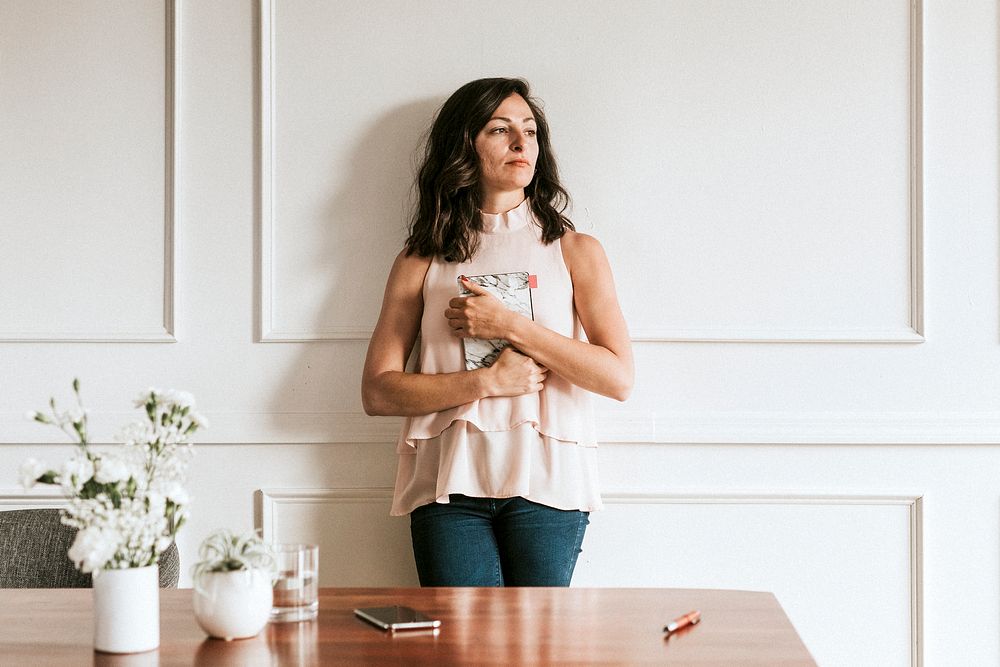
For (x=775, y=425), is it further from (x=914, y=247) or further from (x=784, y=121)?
(x=784, y=121)

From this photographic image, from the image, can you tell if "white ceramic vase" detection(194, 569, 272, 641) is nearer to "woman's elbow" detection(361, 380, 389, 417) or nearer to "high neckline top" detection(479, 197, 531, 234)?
"woman's elbow" detection(361, 380, 389, 417)

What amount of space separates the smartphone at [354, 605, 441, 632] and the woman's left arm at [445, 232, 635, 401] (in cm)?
96

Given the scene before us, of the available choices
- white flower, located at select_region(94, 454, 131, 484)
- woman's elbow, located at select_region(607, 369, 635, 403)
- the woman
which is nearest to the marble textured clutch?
the woman

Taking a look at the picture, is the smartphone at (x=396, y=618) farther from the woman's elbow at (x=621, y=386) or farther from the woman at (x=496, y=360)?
the woman's elbow at (x=621, y=386)

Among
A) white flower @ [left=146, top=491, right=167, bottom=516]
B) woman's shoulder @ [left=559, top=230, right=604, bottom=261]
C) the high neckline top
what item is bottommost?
white flower @ [left=146, top=491, right=167, bottom=516]

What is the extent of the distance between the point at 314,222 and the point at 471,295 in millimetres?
628

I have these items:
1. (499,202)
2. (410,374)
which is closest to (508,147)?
(499,202)

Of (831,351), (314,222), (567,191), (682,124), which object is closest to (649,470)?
(831,351)

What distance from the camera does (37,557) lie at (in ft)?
6.53

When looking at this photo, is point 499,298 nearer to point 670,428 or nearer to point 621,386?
point 621,386

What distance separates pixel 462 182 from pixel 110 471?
146 cm

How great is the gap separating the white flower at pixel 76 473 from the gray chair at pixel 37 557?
0.73m

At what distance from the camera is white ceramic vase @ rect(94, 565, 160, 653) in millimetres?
1338

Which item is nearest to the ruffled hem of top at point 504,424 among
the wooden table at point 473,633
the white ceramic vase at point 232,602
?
the wooden table at point 473,633
